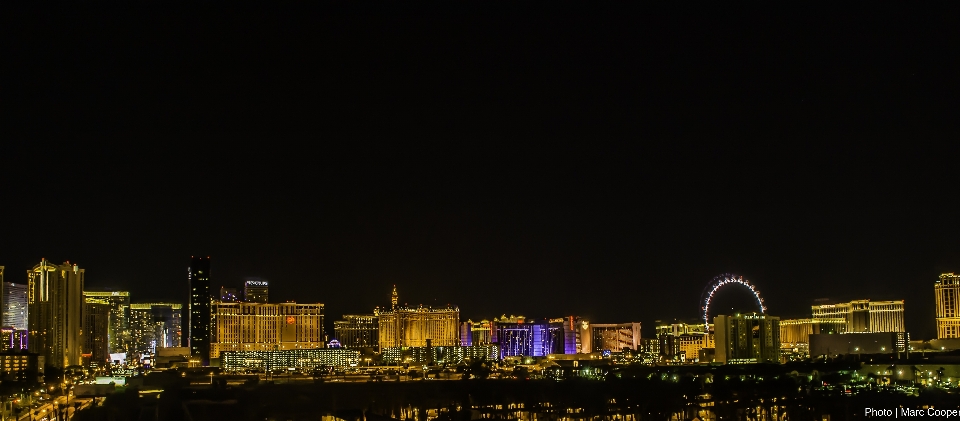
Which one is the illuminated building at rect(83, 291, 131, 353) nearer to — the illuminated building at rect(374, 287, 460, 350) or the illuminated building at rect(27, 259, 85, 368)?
the illuminated building at rect(27, 259, 85, 368)

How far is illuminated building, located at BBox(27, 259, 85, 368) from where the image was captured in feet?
303

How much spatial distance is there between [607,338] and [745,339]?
48328mm

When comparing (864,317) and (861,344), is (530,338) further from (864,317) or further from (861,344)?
(861,344)

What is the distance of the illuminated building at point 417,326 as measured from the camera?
122 meters

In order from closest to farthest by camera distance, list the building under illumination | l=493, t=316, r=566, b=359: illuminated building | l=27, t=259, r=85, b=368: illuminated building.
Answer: the building under illumination, l=27, t=259, r=85, b=368: illuminated building, l=493, t=316, r=566, b=359: illuminated building

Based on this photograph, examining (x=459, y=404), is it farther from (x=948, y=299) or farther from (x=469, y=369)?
(x=948, y=299)

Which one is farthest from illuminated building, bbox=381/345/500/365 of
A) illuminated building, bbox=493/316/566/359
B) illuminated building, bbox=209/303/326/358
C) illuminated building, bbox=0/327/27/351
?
illuminated building, bbox=0/327/27/351

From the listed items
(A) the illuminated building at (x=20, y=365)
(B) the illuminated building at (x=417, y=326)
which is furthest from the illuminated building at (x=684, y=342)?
(A) the illuminated building at (x=20, y=365)

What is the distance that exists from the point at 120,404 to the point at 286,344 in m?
70.1

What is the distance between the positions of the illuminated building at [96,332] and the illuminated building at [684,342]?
5378 cm

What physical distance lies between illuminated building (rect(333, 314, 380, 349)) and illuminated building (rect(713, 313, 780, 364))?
45.1 m

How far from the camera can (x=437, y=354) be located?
10725cm

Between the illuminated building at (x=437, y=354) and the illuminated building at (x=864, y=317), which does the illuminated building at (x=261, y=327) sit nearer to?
the illuminated building at (x=437, y=354)

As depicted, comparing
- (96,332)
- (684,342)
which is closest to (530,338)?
(684,342)
